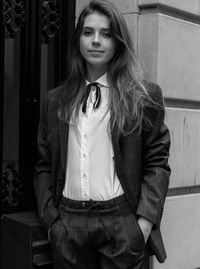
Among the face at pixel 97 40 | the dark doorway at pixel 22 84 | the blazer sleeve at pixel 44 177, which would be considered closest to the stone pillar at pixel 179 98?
the dark doorway at pixel 22 84

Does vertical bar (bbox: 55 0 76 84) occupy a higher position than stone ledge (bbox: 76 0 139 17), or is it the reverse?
stone ledge (bbox: 76 0 139 17)

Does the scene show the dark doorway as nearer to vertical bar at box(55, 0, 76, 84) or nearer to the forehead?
vertical bar at box(55, 0, 76, 84)

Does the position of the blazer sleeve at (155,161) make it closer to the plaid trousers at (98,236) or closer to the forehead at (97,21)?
the plaid trousers at (98,236)

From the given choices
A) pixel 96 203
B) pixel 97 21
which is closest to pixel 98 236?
pixel 96 203

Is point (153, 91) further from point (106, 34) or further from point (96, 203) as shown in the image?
point (96, 203)

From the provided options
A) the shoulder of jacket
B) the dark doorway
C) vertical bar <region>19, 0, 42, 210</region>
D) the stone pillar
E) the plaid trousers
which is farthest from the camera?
the stone pillar

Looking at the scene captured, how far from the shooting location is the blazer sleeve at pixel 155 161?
12.9ft

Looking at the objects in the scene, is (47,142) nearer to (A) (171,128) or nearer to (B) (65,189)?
(B) (65,189)

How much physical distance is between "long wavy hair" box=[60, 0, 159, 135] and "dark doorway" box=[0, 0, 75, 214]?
0.90 m

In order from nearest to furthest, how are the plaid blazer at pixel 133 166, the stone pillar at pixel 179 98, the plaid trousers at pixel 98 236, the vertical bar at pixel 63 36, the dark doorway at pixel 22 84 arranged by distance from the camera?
the plaid trousers at pixel 98 236 → the plaid blazer at pixel 133 166 → the dark doorway at pixel 22 84 → the stone pillar at pixel 179 98 → the vertical bar at pixel 63 36

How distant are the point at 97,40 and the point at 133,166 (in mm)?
798

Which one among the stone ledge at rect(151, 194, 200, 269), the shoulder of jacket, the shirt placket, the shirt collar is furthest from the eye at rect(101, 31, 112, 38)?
the stone ledge at rect(151, 194, 200, 269)

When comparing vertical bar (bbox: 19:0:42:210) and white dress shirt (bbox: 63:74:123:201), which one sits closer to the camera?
white dress shirt (bbox: 63:74:123:201)

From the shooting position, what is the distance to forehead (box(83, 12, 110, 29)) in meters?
3.94
